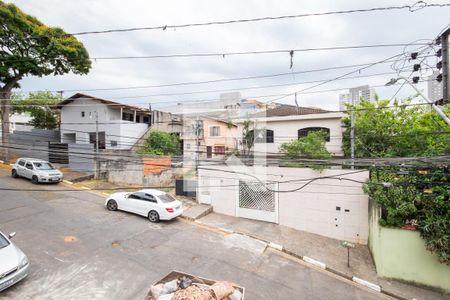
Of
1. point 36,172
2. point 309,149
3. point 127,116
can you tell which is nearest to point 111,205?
point 36,172

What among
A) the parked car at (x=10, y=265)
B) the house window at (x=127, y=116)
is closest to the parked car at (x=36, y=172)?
the house window at (x=127, y=116)

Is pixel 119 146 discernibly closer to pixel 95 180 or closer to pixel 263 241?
pixel 95 180

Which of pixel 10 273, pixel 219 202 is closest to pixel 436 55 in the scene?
pixel 219 202

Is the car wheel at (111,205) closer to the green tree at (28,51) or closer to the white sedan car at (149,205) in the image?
the white sedan car at (149,205)

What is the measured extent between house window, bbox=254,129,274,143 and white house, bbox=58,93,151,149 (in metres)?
11.0

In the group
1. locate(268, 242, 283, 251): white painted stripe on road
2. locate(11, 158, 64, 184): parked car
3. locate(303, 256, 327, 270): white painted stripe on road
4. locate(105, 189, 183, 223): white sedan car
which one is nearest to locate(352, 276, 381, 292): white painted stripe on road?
locate(303, 256, 327, 270): white painted stripe on road

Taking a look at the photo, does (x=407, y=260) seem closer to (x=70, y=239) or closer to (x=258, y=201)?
(x=258, y=201)

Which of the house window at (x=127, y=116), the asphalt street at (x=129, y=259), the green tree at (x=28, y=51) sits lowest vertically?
the asphalt street at (x=129, y=259)

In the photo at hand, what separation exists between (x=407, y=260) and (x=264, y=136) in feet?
33.2

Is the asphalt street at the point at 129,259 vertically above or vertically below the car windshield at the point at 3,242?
below

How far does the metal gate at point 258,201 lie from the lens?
12359 mm

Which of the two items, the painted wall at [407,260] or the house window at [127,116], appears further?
the house window at [127,116]

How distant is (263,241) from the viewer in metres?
10.2

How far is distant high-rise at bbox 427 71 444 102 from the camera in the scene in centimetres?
623
